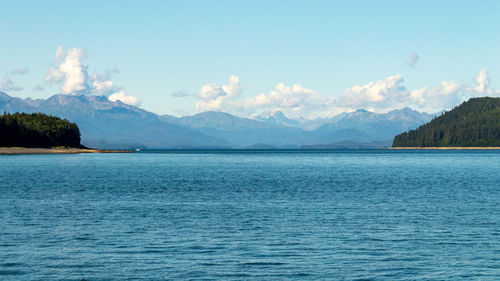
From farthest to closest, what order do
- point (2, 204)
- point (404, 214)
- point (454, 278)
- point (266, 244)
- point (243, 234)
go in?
point (2, 204)
point (404, 214)
point (243, 234)
point (266, 244)
point (454, 278)

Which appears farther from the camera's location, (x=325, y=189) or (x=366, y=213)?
(x=325, y=189)

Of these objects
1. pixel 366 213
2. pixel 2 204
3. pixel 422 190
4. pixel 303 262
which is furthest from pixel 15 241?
pixel 422 190

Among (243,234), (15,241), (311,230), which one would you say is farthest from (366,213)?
(15,241)

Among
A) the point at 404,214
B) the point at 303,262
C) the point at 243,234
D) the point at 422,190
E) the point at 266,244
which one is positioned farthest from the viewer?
the point at 422,190

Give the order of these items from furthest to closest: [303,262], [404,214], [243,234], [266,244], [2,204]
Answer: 1. [2,204]
2. [404,214]
3. [243,234]
4. [266,244]
5. [303,262]

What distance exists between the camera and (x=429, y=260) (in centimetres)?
3547

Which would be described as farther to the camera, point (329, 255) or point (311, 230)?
point (311, 230)

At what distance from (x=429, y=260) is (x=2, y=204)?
4845cm

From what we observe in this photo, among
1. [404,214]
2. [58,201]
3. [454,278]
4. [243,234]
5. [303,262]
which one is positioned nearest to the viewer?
[454,278]

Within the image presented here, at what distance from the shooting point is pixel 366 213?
58125 mm

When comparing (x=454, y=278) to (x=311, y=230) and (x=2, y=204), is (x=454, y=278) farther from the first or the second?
(x=2, y=204)

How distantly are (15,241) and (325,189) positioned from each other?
57084 mm

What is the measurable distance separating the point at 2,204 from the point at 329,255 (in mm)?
43103

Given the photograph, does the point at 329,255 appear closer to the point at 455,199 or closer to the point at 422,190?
the point at 455,199
